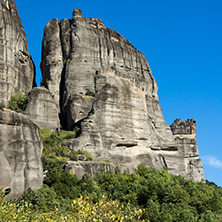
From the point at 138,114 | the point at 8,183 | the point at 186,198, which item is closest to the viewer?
the point at 8,183

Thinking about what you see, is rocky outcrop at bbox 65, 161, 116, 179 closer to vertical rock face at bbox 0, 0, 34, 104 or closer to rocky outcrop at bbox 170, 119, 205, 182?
vertical rock face at bbox 0, 0, 34, 104

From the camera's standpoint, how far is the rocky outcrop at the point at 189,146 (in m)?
85.4

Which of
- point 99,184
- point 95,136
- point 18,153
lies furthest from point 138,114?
point 18,153

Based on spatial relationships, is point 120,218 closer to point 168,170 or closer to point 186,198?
point 186,198

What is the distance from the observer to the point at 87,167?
165 feet

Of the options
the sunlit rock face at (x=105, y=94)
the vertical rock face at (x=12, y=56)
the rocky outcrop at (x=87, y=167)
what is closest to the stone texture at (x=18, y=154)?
the rocky outcrop at (x=87, y=167)

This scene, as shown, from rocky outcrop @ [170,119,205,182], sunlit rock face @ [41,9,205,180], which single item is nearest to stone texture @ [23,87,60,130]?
sunlit rock face @ [41,9,205,180]

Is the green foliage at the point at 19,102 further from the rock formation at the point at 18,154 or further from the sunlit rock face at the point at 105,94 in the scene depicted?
the rock formation at the point at 18,154

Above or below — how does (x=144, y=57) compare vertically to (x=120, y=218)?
above

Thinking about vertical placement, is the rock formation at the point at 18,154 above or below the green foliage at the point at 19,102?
below

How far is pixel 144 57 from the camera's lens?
81.6 meters

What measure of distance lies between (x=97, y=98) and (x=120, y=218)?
1658 inches

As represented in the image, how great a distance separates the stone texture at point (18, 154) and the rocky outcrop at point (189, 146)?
156 ft

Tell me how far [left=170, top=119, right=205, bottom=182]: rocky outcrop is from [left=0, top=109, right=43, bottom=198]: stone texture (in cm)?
4758
